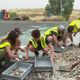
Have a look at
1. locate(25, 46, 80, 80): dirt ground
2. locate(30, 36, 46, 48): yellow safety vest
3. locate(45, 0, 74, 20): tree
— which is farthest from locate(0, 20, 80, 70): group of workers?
locate(45, 0, 74, 20): tree

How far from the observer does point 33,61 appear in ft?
21.4

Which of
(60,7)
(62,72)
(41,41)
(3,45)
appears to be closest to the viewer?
(3,45)

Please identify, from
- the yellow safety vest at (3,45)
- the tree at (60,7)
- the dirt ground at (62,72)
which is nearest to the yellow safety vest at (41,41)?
the dirt ground at (62,72)

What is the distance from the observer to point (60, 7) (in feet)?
79.6

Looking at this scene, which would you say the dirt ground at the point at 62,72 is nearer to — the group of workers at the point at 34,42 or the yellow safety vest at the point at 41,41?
the group of workers at the point at 34,42

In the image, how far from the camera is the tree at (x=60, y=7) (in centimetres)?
2431

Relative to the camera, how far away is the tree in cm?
2431

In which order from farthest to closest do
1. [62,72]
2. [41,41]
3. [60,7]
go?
[60,7] < [41,41] < [62,72]

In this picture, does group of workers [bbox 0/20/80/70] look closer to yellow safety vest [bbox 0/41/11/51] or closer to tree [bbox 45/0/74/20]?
yellow safety vest [bbox 0/41/11/51]

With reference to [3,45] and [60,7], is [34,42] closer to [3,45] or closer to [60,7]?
[3,45]

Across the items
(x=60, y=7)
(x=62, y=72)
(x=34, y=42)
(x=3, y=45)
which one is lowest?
(x=60, y=7)

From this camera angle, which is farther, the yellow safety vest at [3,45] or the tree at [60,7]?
the tree at [60,7]

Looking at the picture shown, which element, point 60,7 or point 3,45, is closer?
point 3,45

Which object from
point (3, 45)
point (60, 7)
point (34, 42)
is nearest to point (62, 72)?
point (34, 42)
